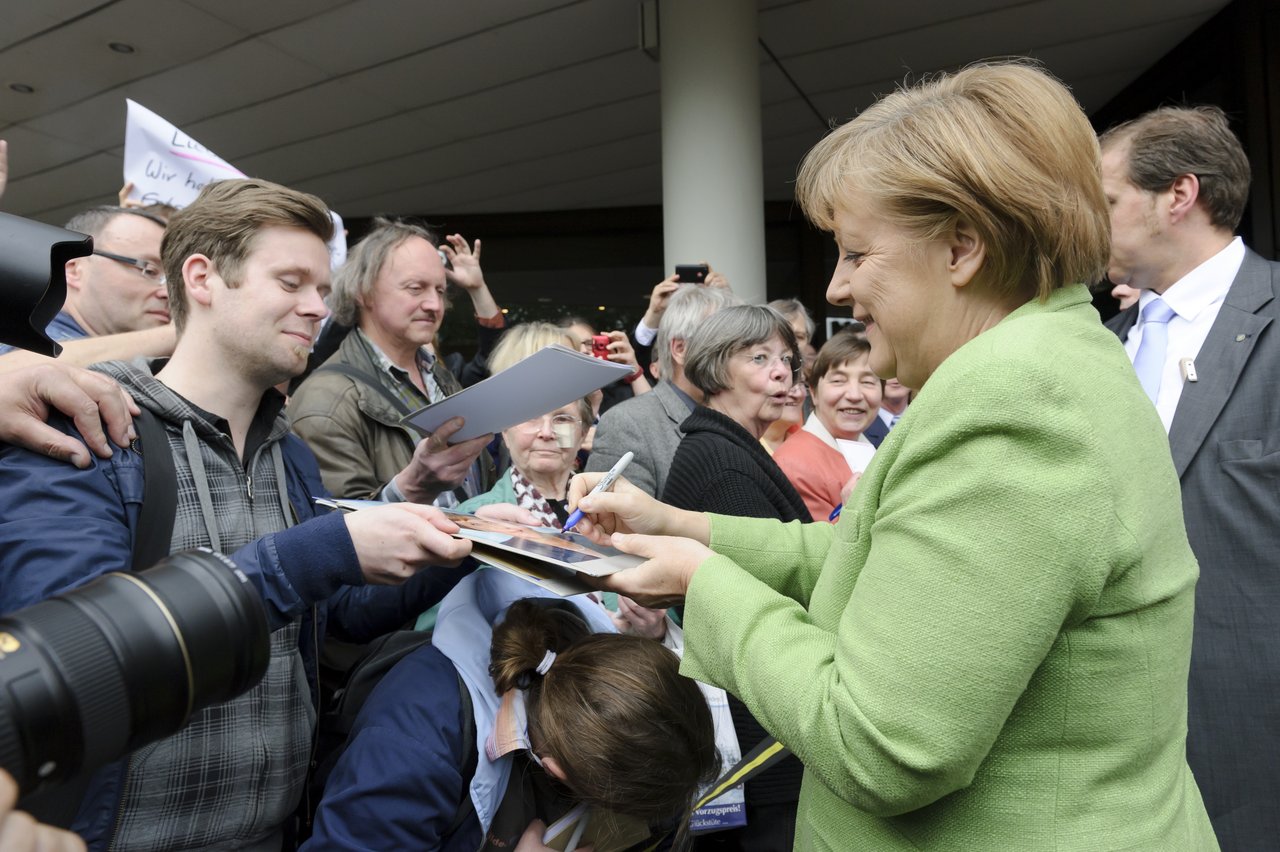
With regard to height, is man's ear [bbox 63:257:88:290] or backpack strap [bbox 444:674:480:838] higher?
man's ear [bbox 63:257:88:290]

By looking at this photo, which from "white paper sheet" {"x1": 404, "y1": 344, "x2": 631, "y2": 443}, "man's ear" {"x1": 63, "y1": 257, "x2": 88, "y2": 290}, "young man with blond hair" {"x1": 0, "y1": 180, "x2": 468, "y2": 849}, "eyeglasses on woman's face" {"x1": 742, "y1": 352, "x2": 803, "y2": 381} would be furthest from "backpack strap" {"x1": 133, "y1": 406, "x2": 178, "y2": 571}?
"eyeglasses on woman's face" {"x1": 742, "y1": 352, "x2": 803, "y2": 381}

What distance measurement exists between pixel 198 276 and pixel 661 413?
1.58 metres

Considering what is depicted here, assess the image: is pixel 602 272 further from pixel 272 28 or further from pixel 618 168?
pixel 272 28

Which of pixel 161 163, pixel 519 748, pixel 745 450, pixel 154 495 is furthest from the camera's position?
pixel 161 163

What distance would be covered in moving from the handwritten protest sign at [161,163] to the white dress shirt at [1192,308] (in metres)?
2.49

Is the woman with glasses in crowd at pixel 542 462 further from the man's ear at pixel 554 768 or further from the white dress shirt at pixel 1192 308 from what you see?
the white dress shirt at pixel 1192 308

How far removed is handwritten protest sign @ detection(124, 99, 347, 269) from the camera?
337 cm

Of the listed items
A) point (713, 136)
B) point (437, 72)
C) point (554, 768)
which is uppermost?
point (437, 72)

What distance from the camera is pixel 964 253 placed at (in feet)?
4.14

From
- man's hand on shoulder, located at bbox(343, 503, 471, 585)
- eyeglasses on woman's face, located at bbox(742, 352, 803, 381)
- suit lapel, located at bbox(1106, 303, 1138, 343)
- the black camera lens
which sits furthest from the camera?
eyeglasses on woman's face, located at bbox(742, 352, 803, 381)

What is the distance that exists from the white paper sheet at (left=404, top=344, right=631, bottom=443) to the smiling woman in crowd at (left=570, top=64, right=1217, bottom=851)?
57 cm

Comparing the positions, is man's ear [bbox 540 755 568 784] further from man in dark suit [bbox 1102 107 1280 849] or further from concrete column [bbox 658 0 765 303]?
concrete column [bbox 658 0 765 303]

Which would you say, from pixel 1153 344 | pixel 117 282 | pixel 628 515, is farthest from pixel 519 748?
pixel 117 282

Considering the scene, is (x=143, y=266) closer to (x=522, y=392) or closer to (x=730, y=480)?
(x=522, y=392)
